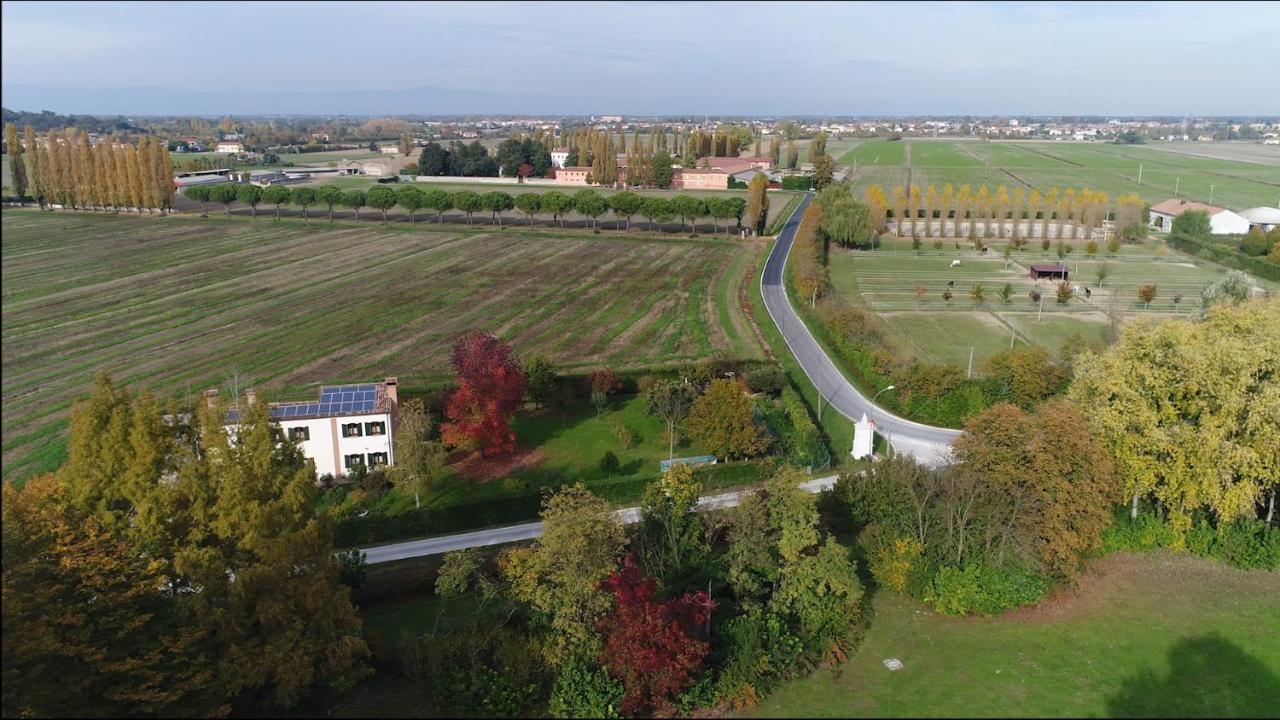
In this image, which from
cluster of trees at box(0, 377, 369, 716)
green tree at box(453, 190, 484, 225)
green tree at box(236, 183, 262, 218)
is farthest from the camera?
green tree at box(236, 183, 262, 218)

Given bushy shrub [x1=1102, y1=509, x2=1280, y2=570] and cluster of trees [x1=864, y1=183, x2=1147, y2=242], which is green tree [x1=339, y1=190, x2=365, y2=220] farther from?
bushy shrub [x1=1102, y1=509, x2=1280, y2=570]

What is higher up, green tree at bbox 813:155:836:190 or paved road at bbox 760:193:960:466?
green tree at bbox 813:155:836:190

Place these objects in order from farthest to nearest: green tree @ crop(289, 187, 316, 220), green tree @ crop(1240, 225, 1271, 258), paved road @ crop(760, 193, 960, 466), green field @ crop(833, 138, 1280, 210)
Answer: green field @ crop(833, 138, 1280, 210) < green tree @ crop(289, 187, 316, 220) < green tree @ crop(1240, 225, 1271, 258) < paved road @ crop(760, 193, 960, 466)

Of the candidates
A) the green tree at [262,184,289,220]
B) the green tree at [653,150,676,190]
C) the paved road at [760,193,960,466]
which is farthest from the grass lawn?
the green tree at [653,150,676,190]

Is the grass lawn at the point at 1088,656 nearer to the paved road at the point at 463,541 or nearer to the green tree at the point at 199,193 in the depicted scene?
the paved road at the point at 463,541

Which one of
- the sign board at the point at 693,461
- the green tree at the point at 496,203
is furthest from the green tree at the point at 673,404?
the green tree at the point at 496,203

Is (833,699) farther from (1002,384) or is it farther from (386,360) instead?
(386,360)

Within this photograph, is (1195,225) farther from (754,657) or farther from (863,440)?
(754,657)
